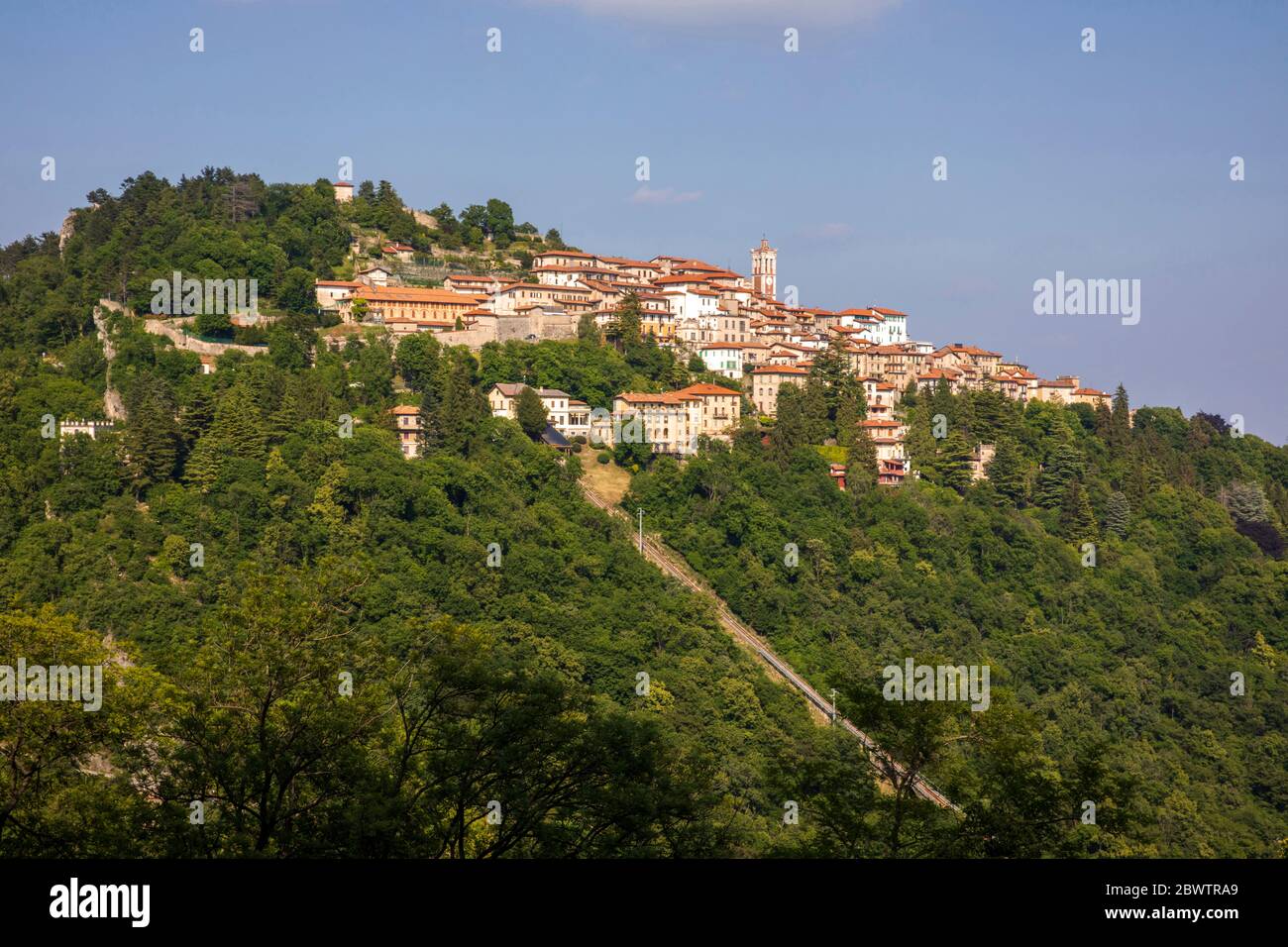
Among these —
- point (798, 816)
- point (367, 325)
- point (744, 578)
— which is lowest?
point (798, 816)

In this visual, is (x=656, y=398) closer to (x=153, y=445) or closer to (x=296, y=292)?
(x=296, y=292)

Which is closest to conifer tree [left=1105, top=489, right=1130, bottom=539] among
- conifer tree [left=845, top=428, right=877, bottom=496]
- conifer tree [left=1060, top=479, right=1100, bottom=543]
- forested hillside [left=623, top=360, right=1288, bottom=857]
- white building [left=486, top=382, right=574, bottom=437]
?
forested hillside [left=623, top=360, right=1288, bottom=857]

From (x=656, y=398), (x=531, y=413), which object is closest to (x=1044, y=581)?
(x=656, y=398)

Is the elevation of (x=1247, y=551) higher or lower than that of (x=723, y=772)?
higher

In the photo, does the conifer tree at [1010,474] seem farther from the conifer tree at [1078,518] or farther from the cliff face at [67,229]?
the cliff face at [67,229]

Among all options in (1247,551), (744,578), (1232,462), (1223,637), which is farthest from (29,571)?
(1232,462)

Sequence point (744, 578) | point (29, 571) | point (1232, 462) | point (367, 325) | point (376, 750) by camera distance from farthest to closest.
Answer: point (1232, 462) < point (367, 325) < point (744, 578) < point (29, 571) < point (376, 750)
